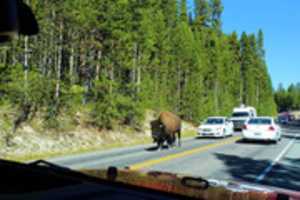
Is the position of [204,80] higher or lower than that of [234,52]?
lower

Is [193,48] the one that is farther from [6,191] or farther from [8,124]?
→ [6,191]

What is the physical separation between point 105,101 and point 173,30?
26.8 metres

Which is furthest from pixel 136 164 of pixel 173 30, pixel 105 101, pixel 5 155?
pixel 173 30

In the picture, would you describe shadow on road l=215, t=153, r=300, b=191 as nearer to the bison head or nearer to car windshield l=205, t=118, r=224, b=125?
the bison head

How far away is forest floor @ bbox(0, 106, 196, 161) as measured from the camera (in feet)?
65.8

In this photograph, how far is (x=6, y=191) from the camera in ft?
8.54

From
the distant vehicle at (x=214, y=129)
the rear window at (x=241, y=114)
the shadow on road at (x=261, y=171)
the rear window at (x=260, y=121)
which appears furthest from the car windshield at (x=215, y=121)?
the shadow on road at (x=261, y=171)

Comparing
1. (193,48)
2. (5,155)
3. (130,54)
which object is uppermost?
(193,48)

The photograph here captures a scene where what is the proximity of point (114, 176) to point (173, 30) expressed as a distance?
5096cm

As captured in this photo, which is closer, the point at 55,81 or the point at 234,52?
the point at 55,81

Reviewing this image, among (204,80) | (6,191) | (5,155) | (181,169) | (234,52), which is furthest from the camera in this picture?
(234,52)

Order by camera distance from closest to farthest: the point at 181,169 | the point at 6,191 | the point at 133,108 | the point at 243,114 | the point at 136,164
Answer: the point at 6,191
the point at 181,169
the point at 136,164
the point at 133,108
the point at 243,114

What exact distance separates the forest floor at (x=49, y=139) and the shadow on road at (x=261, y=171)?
834 centimetres

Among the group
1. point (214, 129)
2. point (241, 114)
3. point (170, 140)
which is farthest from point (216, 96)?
point (170, 140)
